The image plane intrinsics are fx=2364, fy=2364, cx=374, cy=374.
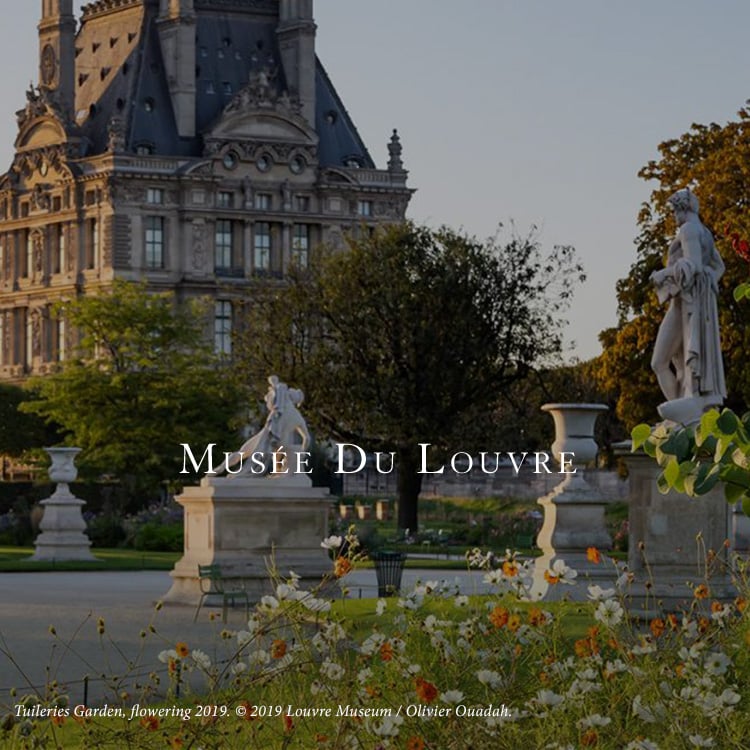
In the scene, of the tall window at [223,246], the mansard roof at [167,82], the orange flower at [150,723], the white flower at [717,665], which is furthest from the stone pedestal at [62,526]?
the mansard roof at [167,82]

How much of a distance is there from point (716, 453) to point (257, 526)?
20.1 meters

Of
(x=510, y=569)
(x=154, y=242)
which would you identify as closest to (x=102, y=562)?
(x=510, y=569)

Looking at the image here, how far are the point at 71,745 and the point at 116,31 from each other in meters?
105

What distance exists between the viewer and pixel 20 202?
11512cm

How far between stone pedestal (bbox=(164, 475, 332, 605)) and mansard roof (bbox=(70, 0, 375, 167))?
82.1 meters

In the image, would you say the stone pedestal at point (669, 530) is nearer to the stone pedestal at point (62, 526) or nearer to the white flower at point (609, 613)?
the white flower at point (609, 613)

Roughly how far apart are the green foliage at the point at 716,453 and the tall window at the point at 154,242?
10076 cm

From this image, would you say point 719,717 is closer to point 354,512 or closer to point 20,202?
point 354,512

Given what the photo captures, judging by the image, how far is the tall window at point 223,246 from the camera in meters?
110

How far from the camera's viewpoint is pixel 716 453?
29.8 ft

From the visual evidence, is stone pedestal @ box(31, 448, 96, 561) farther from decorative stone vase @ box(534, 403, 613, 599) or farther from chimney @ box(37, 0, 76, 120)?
chimney @ box(37, 0, 76, 120)

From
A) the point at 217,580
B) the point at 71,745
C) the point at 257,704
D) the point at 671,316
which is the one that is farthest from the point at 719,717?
the point at 217,580

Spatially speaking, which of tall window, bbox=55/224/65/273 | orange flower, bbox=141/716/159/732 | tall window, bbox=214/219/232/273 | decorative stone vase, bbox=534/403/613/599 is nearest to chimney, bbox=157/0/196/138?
tall window, bbox=214/219/232/273

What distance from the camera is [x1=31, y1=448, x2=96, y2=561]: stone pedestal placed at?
42.1 meters
